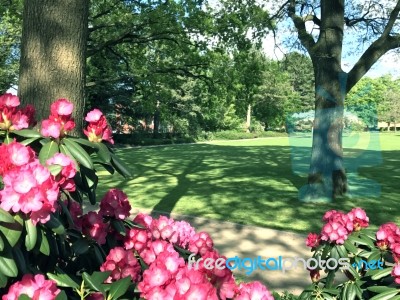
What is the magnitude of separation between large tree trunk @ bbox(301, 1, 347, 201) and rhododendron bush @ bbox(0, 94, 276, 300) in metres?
8.06

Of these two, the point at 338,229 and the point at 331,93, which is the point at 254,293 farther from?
the point at 331,93

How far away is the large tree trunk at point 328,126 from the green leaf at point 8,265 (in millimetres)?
8884

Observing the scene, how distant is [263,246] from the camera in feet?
20.1

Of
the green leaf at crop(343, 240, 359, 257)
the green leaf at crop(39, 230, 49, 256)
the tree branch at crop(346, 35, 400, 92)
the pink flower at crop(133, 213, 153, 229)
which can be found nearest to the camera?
the green leaf at crop(39, 230, 49, 256)

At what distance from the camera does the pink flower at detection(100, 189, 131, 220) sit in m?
2.14

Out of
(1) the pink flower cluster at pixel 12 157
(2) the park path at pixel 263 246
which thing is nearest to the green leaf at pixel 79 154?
(1) the pink flower cluster at pixel 12 157

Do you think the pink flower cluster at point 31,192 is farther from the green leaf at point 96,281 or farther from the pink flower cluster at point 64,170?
the green leaf at point 96,281

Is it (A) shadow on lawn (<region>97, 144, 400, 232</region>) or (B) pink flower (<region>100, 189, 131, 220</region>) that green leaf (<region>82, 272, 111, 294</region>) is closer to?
(B) pink flower (<region>100, 189, 131, 220</region>)

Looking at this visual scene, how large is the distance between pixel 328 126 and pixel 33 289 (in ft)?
30.4

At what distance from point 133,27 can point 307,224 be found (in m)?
7.88

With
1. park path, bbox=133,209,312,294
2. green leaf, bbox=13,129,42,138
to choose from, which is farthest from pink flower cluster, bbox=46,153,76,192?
park path, bbox=133,209,312,294

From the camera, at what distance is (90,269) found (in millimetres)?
1943

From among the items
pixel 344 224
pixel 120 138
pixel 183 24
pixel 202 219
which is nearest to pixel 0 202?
pixel 344 224

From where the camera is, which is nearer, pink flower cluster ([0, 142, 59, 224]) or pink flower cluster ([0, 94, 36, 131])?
pink flower cluster ([0, 142, 59, 224])
